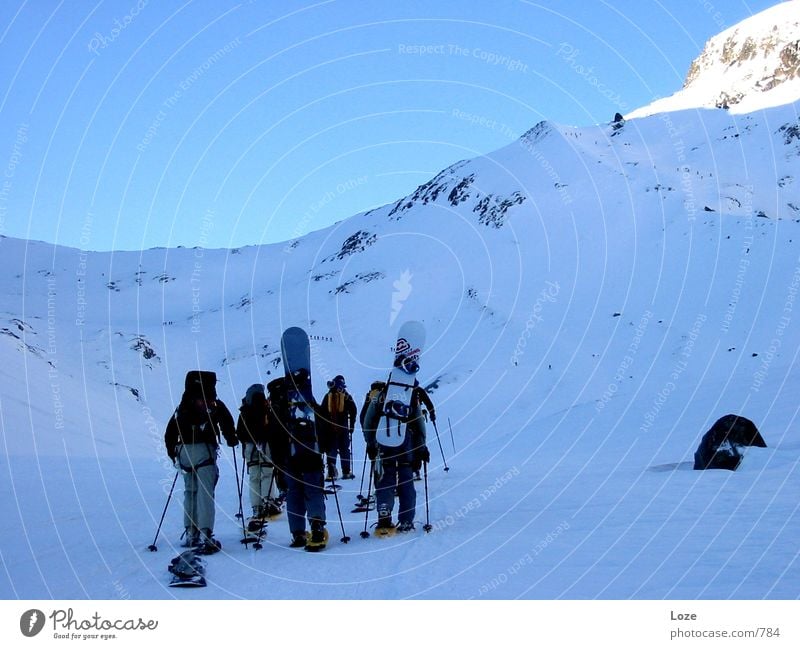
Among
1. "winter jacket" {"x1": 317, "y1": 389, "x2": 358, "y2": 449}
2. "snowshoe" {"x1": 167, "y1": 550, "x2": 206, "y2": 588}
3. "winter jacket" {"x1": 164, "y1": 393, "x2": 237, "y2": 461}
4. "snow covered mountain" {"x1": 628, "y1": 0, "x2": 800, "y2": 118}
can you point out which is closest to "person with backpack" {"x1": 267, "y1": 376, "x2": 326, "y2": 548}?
"winter jacket" {"x1": 164, "y1": 393, "x2": 237, "y2": 461}

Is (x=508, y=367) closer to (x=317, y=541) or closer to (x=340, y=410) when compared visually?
(x=340, y=410)

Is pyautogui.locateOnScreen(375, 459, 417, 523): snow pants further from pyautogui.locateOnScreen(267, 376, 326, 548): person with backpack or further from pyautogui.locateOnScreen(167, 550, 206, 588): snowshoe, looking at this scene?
pyautogui.locateOnScreen(167, 550, 206, 588): snowshoe

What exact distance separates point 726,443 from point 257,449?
8.11 meters

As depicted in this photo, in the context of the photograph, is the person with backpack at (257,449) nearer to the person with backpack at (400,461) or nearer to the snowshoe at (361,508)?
the snowshoe at (361,508)

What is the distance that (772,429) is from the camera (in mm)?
15297

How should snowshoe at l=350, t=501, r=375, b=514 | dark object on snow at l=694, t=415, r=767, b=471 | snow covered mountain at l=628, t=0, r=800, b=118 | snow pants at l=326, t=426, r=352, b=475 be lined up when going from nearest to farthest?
snowshoe at l=350, t=501, r=375, b=514 < dark object on snow at l=694, t=415, r=767, b=471 < snow pants at l=326, t=426, r=352, b=475 < snow covered mountain at l=628, t=0, r=800, b=118

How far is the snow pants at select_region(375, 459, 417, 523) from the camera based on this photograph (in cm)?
902

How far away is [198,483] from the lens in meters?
8.32

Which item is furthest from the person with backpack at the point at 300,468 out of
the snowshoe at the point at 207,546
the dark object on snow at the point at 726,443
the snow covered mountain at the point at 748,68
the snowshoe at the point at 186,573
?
the snow covered mountain at the point at 748,68

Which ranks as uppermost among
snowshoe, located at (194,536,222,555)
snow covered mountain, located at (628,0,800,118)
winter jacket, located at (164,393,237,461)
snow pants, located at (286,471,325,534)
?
snow covered mountain, located at (628,0,800,118)

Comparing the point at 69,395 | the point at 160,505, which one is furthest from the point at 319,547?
the point at 69,395

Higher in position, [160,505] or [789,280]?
[789,280]
